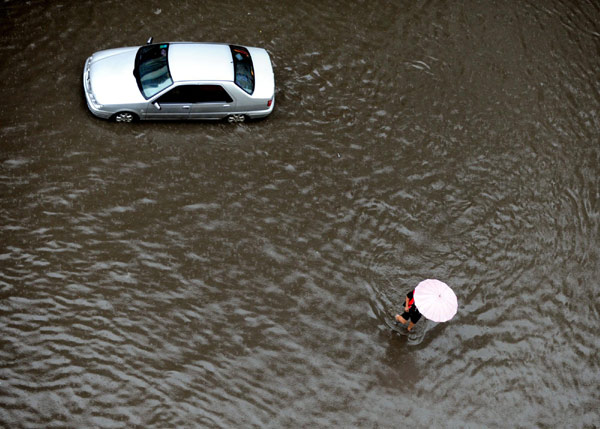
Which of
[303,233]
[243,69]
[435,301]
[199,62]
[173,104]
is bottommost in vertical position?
[435,301]

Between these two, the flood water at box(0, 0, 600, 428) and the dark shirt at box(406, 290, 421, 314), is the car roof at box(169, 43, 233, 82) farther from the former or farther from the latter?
the dark shirt at box(406, 290, 421, 314)

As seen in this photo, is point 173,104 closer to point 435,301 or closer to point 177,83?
point 177,83

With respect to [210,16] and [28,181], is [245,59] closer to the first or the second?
[210,16]

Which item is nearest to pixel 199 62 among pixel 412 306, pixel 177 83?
pixel 177 83

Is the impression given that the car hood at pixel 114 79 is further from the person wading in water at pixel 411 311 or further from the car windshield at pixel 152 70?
the person wading in water at pixel 411 311

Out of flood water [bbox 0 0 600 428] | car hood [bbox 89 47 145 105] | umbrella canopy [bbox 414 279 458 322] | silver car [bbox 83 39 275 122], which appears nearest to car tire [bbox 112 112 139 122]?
silver car [bbox 83 39 275 122]

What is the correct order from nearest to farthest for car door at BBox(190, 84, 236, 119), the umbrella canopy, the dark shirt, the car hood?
the umbrella canopy → the dark shirt → the car hood → car door at BBox(190, 84, 236, 119)

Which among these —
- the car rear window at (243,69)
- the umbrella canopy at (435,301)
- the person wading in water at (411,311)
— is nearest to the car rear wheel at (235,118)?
the car rear window at (243,69)
